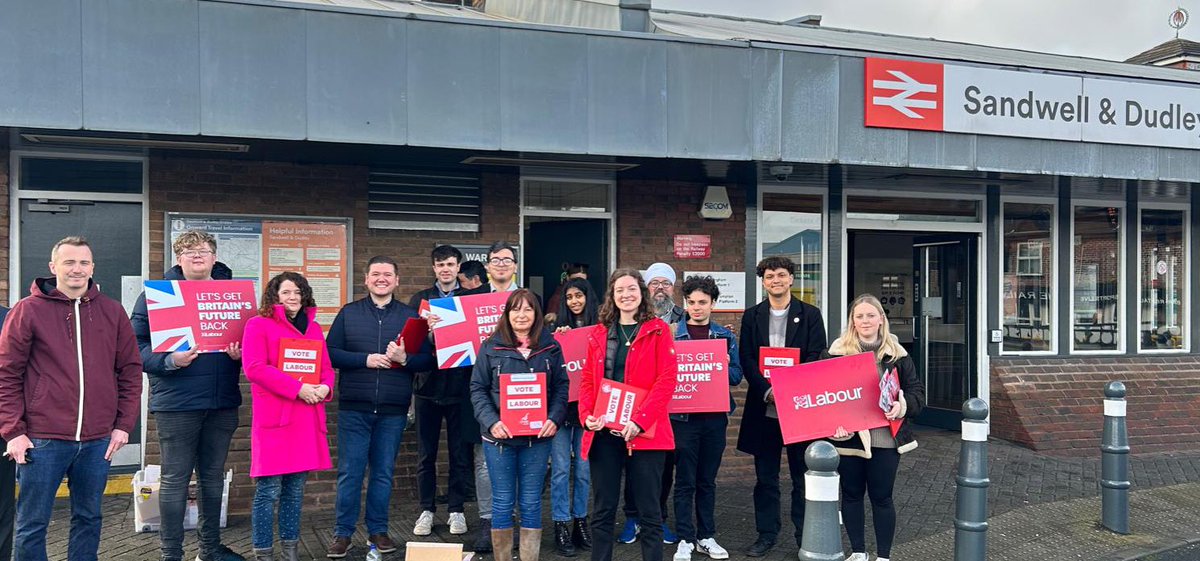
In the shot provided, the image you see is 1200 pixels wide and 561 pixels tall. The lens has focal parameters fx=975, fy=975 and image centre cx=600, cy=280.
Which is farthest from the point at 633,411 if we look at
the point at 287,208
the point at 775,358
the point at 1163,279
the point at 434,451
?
the point at 1163,279

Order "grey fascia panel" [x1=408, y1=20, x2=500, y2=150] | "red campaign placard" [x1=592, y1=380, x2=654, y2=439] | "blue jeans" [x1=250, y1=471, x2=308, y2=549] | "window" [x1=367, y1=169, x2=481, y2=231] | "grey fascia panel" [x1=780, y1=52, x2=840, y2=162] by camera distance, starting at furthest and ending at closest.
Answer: "window" [x1=367, y1=169, x2=481, y2=231], "grey fascia panel" [x1=780, y1=52, x2=840, y2=162], "grey fascia panel" [x1=408, y1=20, x2=500, y2=150], "blue jeans" [x1=250, y1=471, x2=308, y2=549], "red campaign placard" [x1=592, y1=380, x2=654, y2=439]

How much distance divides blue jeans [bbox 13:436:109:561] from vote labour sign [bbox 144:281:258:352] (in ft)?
2.29

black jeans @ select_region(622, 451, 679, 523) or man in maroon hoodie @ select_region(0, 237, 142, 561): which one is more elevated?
man in maroon hoodie @ select_region(0, 237, 142, 561)

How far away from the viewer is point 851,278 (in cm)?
1141

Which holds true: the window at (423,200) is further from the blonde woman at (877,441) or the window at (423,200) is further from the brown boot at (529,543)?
the blonde woman at (877,441)

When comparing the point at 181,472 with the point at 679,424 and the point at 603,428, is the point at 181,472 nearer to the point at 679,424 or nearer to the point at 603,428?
the point at 603,428

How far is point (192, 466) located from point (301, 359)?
0.92 metres

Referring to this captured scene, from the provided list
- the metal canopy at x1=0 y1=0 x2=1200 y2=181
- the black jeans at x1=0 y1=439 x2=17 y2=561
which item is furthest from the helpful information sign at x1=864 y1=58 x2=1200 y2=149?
the black jeans at x1=0 y1=439 x2=17 y2=561

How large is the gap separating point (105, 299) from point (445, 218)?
3.30m

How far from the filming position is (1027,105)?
815cm

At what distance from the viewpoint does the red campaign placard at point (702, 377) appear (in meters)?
6.07

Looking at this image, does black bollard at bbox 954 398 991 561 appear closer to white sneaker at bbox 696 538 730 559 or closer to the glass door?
white sneaker at bbox 696 538 730 559

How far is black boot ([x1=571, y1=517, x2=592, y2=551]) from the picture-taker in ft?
21.3

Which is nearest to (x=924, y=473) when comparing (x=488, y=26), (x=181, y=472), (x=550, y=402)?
(x=550, y=402)
